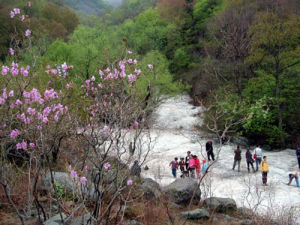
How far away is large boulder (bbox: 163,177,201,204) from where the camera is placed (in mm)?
9211

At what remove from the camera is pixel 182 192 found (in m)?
9.31

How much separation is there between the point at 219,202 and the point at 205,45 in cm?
2611

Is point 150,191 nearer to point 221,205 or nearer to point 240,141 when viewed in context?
point 221,205


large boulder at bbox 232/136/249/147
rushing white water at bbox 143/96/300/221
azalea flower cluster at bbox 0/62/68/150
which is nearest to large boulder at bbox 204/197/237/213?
rushing white water at bbox 143/96/300/221

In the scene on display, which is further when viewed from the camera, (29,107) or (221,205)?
(221,205)

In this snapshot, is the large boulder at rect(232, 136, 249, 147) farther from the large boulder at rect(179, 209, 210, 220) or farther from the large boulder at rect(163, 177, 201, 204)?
the large boulder at rect(179, 209, 210, 220)

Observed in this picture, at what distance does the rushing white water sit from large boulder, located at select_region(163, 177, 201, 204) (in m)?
0.55

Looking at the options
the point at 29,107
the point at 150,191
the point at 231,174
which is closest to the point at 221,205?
the point at 150,191

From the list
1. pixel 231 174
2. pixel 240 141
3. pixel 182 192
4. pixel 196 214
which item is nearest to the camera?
pixel 196 214

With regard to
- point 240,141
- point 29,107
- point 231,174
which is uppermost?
point 29,107

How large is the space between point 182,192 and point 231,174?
5.35 metres

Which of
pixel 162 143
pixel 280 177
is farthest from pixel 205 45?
pixel 280 177

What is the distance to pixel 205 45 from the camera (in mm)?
32531

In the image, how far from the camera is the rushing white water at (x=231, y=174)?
10008 mm
